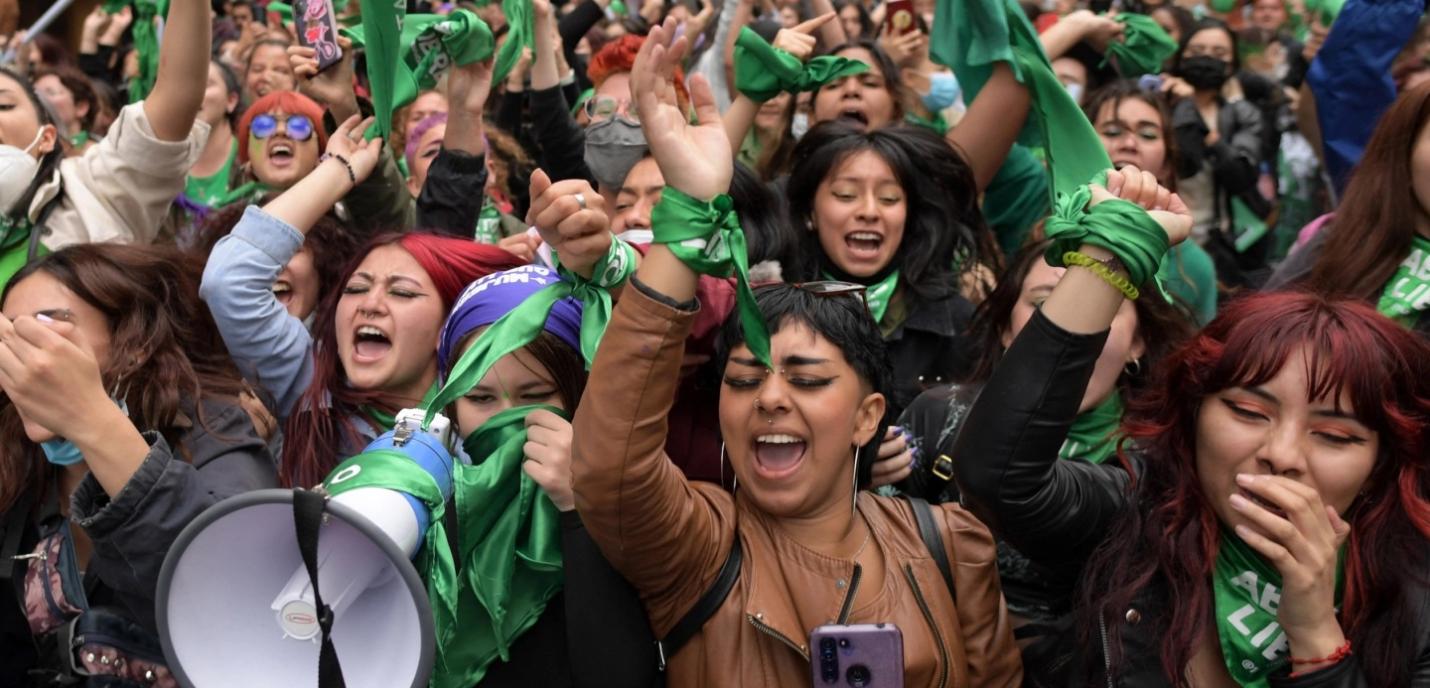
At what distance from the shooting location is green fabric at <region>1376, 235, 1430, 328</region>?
10.5ft

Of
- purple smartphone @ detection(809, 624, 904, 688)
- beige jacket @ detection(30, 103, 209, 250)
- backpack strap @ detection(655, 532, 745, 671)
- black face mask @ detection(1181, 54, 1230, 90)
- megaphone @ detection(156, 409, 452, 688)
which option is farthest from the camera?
black face mask @ detection(1181, 54, 1230, 90)

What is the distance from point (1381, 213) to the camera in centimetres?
331

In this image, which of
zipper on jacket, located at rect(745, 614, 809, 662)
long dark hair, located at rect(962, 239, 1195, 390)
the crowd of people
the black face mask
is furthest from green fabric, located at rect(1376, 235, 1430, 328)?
the black face mask

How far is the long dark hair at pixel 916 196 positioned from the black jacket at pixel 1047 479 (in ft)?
4.50

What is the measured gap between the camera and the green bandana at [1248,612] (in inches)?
91.4

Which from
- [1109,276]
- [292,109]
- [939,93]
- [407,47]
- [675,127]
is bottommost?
[939,93]

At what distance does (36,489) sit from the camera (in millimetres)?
2951

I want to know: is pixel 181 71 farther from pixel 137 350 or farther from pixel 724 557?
pixel 724 557

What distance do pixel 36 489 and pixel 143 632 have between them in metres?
0.46

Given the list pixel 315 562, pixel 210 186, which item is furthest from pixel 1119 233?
pixel 210 186

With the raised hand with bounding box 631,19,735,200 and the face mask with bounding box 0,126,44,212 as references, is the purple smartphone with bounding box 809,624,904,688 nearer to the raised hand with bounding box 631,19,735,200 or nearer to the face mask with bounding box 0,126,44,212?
the raised hand with bounding box 631,19,735,200

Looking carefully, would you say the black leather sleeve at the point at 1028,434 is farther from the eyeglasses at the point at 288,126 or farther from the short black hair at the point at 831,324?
the eyeglasses at the point at 288,126

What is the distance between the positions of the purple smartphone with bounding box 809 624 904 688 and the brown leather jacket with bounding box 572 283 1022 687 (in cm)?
6

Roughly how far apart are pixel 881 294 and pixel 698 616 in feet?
5.15
